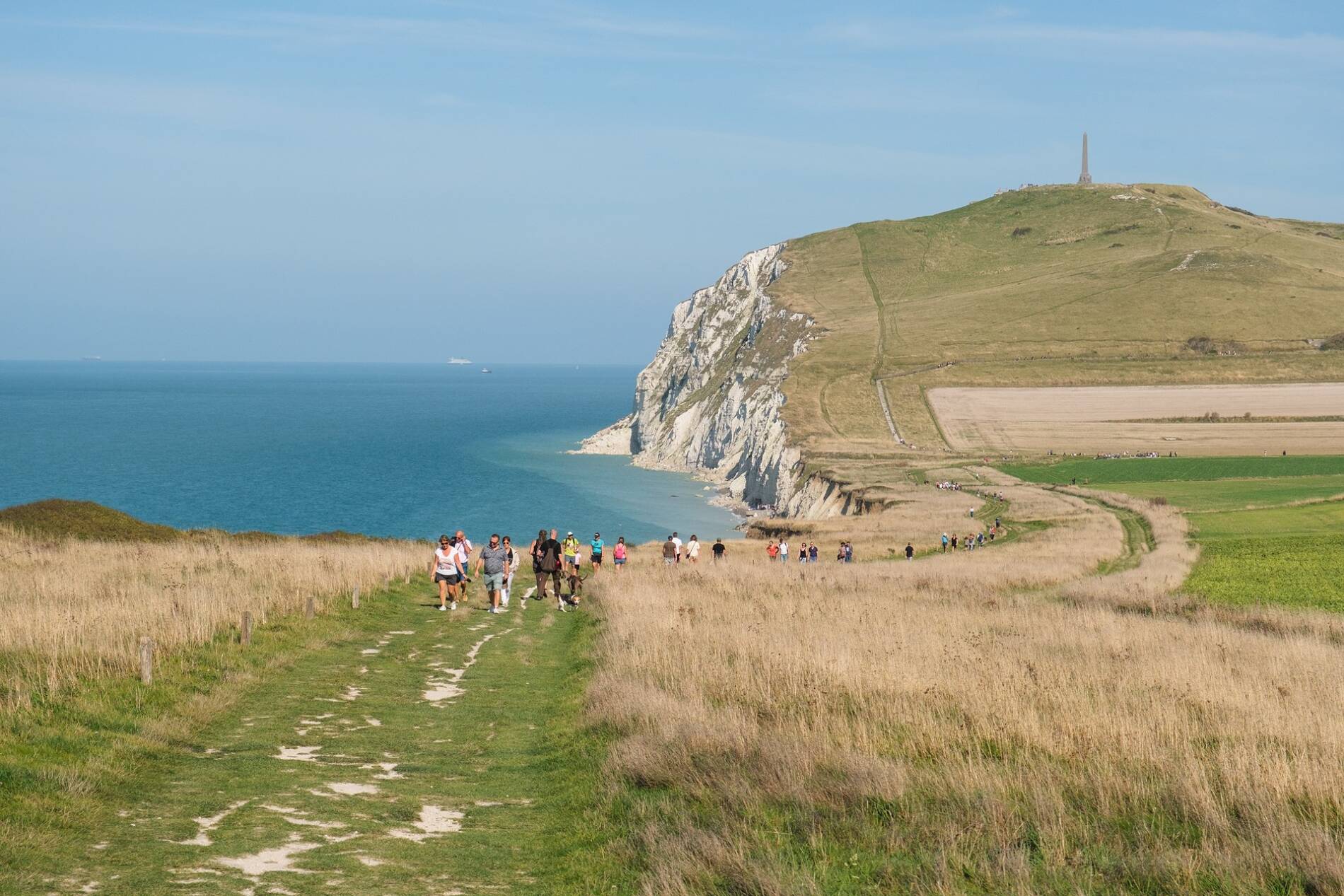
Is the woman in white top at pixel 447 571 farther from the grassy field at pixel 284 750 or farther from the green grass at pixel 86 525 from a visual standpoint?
the green grass at pixel 86 525

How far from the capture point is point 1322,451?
94.3 meters

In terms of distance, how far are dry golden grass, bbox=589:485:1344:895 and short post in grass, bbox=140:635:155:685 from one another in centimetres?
540

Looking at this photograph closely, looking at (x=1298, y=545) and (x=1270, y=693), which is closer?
(x=1270, y=693)

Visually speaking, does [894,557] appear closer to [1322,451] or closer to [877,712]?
[877,712]

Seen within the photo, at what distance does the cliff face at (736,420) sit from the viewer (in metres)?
114

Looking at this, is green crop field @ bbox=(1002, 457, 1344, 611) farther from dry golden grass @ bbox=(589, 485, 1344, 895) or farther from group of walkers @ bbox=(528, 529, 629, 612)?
group of walkers @ bbox=(528, 529, 629, 612)

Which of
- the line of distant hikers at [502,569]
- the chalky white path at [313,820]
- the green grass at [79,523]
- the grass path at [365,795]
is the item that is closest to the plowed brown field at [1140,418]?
the green grass at [79,523]

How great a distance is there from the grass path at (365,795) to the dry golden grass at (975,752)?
942 millimetres

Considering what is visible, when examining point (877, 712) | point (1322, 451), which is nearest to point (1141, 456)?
point (1322, 451)

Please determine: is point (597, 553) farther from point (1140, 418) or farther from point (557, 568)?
point (1140, 418)

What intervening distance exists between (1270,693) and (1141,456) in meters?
86.9

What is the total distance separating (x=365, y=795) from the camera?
1128 centimetres

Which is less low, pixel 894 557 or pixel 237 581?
pixel 237 581

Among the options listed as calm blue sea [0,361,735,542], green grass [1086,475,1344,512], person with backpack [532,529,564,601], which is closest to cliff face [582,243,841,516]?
calm blue sea [0,361,735,542]
